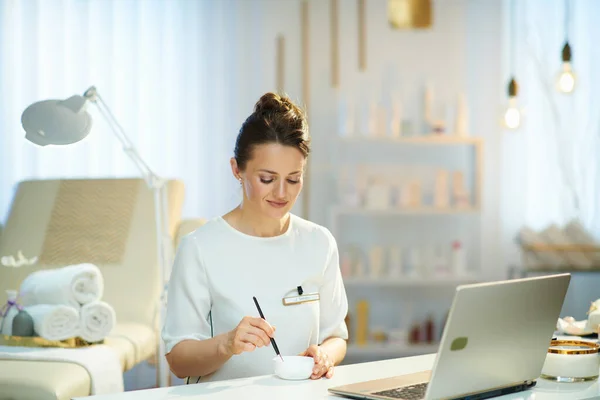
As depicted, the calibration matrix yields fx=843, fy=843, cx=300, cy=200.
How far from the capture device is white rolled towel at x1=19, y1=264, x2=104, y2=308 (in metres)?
2.88

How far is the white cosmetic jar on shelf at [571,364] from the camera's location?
1524 millimetres

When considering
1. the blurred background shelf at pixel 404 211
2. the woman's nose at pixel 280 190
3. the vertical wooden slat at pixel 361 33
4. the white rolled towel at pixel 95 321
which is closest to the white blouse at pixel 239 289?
the woman's nose at pixel 280 190

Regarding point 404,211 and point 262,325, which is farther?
point 404,211

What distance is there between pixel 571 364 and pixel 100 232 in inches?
96.5

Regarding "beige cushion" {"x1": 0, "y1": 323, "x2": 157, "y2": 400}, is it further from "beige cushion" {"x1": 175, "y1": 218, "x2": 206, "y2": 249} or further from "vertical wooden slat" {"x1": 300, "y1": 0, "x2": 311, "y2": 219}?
"vertical wooden slat" {"x1": 300, "y1": 0, "x2": 311, "y2": 219}

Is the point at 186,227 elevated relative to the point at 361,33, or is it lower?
lower

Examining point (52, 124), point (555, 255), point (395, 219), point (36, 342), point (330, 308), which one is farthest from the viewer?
point (395, 219)

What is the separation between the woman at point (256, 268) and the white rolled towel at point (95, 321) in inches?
44.4

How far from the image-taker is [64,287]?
2.88m

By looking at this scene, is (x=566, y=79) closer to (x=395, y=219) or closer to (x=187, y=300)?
(x=395, y=219)

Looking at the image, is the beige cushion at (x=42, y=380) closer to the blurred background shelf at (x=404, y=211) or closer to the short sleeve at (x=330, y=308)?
the short sleeve at (x=330, y=308)

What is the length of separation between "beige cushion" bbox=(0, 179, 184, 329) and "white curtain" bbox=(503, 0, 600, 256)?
7.23 feet

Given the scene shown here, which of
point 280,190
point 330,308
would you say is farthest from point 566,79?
point 280,190

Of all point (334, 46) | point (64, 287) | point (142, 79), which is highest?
point (334, 46)
